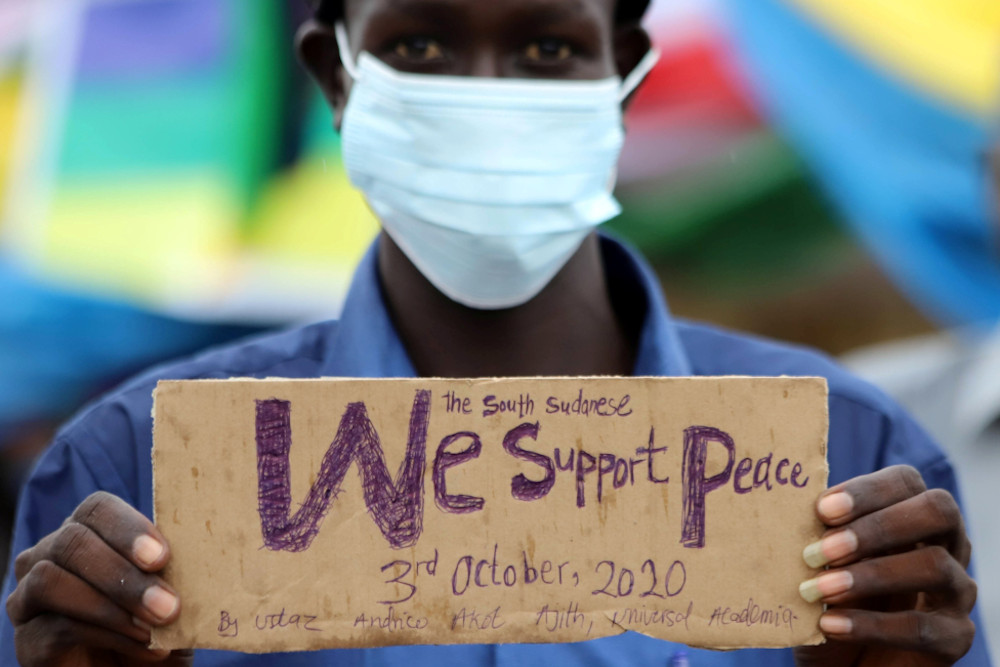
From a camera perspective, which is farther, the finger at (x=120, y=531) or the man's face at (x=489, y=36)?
the man's face at (x=489, y=36)

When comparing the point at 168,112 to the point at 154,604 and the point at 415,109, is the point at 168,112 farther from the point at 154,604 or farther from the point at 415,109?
the point at 154,604

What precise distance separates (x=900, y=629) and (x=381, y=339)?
3.24ft

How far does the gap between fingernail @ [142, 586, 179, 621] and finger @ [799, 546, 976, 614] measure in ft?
2.85

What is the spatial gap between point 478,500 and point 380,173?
73cm

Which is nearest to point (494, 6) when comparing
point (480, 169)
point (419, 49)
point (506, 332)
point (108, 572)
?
point (419, 49)

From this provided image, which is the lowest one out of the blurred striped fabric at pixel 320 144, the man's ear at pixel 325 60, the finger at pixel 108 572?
the blurred striped fabric at pixel 320 144

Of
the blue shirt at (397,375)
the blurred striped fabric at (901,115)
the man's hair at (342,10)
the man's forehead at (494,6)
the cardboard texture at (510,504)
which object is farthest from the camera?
the blurred striped fabric at (901,115)

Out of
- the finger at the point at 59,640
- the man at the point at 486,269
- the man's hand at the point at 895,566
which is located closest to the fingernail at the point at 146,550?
the finger at the point at 59,640

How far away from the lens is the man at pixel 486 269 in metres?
1.92

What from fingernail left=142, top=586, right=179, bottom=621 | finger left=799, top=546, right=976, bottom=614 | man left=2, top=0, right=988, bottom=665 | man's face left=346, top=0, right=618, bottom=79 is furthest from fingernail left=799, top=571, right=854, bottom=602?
man's face left=346, top=0, right=618, bottom=79

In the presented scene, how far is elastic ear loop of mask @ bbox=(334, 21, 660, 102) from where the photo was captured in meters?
2.17

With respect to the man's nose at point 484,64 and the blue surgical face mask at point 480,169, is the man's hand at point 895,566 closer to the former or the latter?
the blue surgical face mask at point 480,169

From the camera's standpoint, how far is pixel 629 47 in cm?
230

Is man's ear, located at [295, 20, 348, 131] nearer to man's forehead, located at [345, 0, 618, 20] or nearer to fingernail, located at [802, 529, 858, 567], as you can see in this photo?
man's forehead, located at [345, 0, 618, 20]
